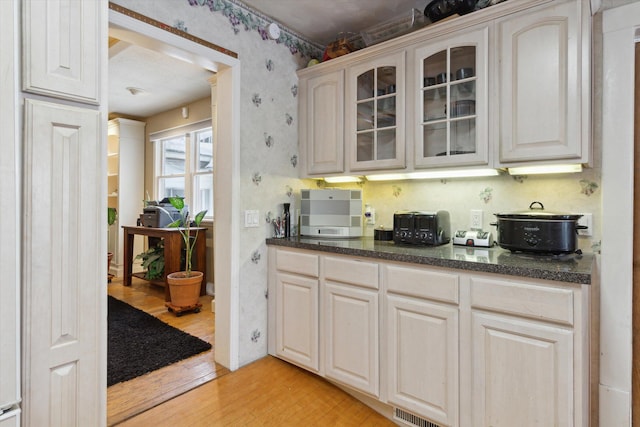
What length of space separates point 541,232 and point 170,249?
3413 mm

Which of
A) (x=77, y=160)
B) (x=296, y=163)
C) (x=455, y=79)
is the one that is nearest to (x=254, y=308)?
(x=296, y=163)

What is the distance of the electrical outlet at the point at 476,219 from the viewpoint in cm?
209

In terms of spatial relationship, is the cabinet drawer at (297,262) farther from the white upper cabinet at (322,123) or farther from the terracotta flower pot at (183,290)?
the terracotta flower pot at (183,290)

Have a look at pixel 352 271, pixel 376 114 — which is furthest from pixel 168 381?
pixel 376 114

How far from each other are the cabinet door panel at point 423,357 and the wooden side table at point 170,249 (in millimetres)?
2626

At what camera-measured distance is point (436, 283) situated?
5.26ft

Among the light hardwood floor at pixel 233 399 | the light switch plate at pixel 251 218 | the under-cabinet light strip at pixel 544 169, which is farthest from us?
the light switch plate at pixel 251 218

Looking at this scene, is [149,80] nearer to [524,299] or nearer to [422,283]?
[422,283]

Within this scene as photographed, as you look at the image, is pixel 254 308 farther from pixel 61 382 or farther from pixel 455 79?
pixel 455 79

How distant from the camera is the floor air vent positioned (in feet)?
5.54

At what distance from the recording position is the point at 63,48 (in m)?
0.92

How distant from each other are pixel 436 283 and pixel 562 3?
4.67 feet

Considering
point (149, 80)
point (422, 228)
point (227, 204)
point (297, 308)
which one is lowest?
point (297, 308)

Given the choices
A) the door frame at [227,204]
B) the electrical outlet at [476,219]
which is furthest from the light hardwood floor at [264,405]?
the electrical outlet at [476,219]
